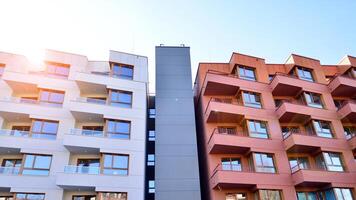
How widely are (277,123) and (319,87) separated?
6.01m

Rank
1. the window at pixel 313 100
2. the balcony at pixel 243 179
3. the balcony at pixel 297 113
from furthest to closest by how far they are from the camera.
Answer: the window at pixel 313 100 → the balcony at pixel 297 113 → the balcony at pixel 243 179

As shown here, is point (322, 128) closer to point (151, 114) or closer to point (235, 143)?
point (235, 143)

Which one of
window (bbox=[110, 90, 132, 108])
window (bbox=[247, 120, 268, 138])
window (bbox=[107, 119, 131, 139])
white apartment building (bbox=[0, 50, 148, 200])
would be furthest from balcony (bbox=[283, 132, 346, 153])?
window (bbox=[110, 90, 132, 108])

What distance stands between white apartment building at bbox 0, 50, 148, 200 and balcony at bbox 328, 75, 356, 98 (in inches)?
673

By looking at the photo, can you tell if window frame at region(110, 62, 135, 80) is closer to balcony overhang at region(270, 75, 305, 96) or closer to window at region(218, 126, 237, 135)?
window at region(218, 126, 237, 135)

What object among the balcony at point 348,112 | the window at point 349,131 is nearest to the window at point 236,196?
the balcony at point 348,112

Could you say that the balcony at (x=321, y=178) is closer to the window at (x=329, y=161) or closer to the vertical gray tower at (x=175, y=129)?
the window at (x=329, y=161)

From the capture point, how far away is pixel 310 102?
2327cm

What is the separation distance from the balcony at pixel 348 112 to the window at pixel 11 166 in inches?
1019

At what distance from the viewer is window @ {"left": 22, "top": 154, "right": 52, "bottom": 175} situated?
60.8 ft

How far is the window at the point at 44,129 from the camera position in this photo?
785 inches

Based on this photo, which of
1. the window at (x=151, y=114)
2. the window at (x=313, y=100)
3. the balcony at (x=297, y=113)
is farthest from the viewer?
the window at (x=151, y=114)

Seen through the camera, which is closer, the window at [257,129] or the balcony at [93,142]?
the balcony at [93,142]

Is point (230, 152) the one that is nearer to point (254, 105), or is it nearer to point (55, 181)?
point (254, 105)
